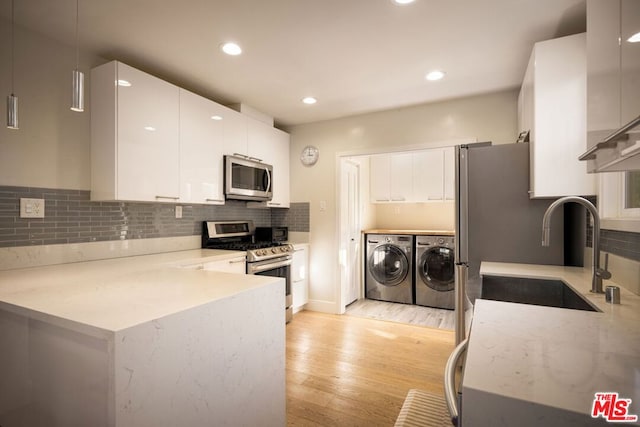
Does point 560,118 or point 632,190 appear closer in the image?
point 632,190

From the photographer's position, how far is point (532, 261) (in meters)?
2.21

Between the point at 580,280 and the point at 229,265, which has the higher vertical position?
the point at 580,280

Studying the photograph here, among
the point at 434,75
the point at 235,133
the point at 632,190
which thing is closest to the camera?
the point at 632,190

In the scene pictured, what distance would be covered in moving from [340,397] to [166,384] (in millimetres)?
1458

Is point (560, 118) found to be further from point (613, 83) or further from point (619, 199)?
point (613, 83)

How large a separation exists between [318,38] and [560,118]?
162 cm

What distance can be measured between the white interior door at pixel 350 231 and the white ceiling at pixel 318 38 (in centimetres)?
136

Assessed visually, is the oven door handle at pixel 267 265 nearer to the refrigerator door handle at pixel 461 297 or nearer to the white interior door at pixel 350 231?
the white interior door at pixel 350 231

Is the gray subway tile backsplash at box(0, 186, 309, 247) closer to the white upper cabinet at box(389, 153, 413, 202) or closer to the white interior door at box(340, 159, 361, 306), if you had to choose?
the white interior door at box(340, 159, 361, 306)

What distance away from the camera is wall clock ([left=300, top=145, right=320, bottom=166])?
4066mm

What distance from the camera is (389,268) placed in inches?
175

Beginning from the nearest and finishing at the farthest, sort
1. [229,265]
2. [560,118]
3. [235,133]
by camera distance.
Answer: [560,118] → [229,265] → [235,133]

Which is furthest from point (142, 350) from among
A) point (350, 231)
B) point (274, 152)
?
point (350, 231)

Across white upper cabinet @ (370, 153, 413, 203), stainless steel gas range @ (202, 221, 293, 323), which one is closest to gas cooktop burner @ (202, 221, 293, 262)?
stainless steel gas range @ (202, 221, 293, 323)
